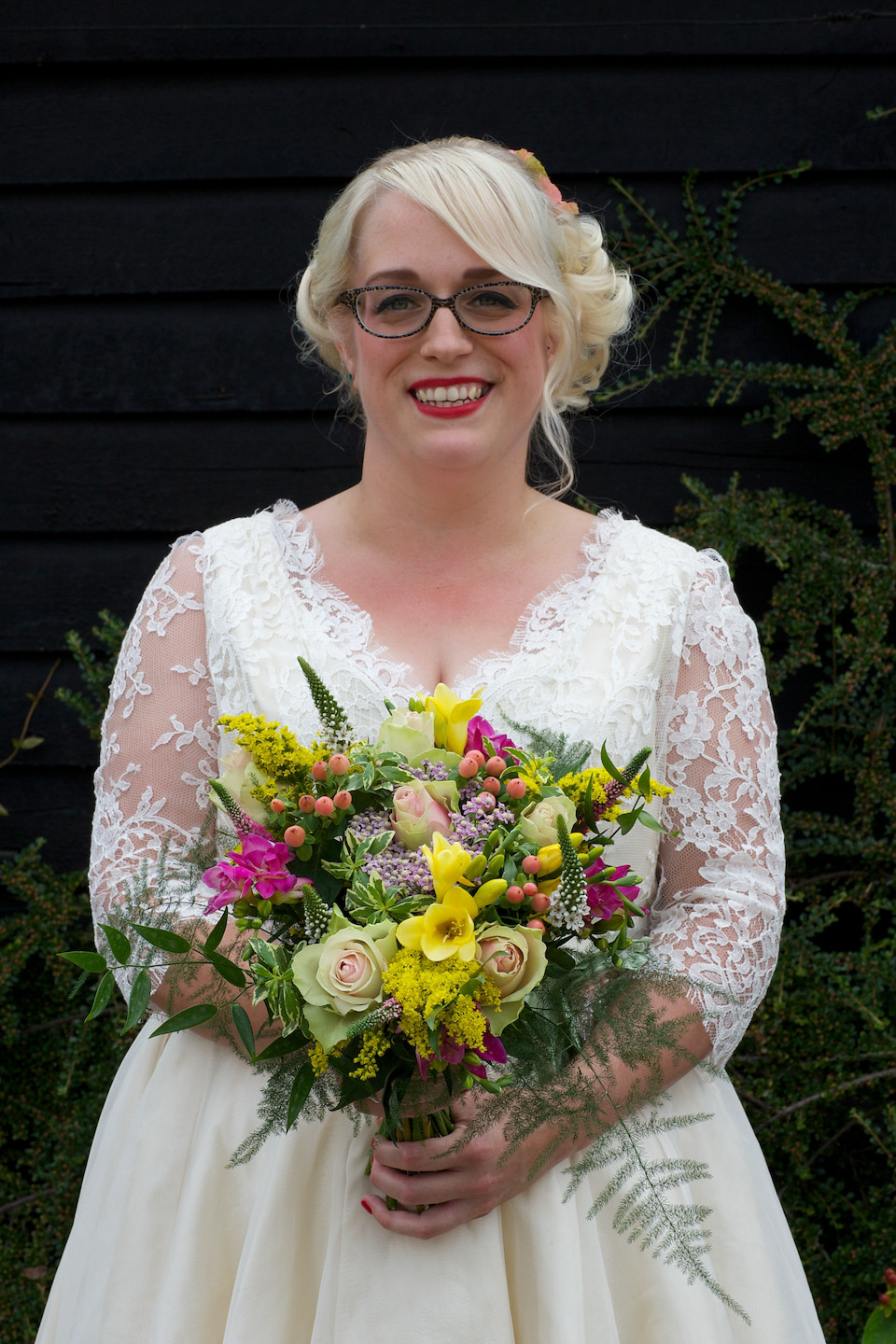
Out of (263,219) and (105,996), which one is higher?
(263,219)

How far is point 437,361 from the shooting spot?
5.90ft

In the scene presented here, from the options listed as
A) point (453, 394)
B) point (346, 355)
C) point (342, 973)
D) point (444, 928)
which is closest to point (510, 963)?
point (444, 928)

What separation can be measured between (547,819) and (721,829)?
62cm

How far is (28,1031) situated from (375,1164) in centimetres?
176

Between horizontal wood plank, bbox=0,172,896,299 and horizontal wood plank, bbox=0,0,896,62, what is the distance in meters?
0.30

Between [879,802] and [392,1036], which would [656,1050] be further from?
[879,802]

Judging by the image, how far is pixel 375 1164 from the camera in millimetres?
1465

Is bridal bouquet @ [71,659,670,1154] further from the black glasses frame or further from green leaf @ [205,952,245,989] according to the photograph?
the black glasses frame

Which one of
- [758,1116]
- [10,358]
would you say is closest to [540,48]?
[10,358]

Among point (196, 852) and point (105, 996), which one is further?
point (196, 852)

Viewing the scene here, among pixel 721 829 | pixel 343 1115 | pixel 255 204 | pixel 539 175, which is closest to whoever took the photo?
pixel 343 1115

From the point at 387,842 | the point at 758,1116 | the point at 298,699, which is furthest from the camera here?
the point at 758,1116

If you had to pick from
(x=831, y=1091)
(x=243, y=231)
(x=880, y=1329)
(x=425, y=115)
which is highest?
(x=425, y=115)

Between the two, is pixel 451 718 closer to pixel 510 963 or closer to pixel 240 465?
pixel 510 963
